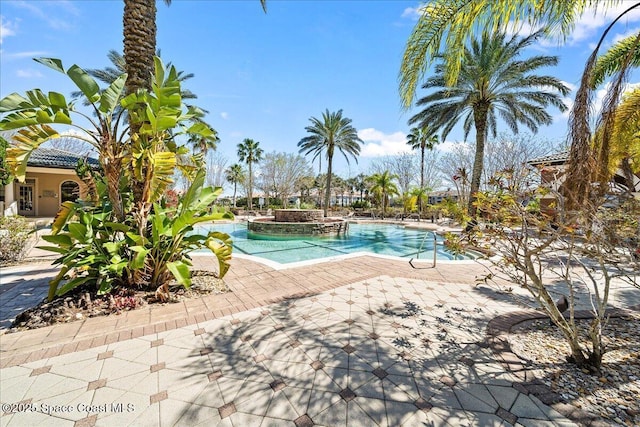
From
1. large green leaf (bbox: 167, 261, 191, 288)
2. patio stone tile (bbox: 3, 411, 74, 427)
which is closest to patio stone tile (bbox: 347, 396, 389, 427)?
patio stone tile (bbox: 3, 411, 74, 427)

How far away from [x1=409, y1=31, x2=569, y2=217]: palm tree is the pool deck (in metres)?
10.0

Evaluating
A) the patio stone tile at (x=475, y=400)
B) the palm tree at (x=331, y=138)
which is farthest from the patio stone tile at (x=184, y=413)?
the palm tree at (x=331, y=138)

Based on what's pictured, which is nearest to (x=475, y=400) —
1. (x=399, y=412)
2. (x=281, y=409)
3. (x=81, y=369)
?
(x=399, y=412)

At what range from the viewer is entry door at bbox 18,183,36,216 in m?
21.5

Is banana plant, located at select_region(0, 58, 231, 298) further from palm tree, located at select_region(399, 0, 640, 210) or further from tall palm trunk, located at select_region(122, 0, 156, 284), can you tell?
palm tree, located at select_region(399, 0, 640, 210)

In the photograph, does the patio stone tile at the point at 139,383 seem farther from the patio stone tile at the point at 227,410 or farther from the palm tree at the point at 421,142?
the palm tree at the point at 421,142

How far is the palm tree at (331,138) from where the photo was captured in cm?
2695

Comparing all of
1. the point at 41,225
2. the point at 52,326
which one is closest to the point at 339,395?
the point at 52,326

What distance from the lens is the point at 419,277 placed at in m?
7.29

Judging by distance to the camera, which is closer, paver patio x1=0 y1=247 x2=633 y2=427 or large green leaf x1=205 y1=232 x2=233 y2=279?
paver patio x1=0 y1=247 x2=633 y2=427

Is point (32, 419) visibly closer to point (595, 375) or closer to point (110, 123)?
point (110, 123)

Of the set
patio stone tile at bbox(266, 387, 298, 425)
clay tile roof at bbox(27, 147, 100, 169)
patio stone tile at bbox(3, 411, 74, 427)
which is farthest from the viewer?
clay tile roof at bbox(27, 147, 100, 169)

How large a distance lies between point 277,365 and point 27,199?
30440mm

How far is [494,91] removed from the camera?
1467 centimetres
